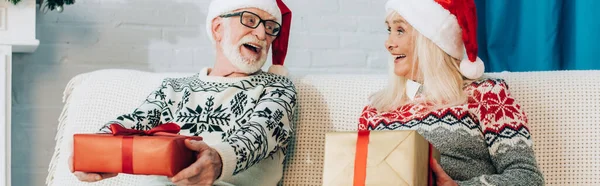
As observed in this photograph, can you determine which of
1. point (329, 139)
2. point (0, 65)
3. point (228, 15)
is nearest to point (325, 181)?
point (329, 139)

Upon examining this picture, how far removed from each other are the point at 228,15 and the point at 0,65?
77cm

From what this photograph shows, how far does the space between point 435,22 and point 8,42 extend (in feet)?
4.03

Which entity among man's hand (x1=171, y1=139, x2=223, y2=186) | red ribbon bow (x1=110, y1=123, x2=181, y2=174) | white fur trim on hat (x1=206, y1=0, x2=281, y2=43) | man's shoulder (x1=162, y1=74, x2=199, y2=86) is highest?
white fur trim on hat (x1=206, y1=0, x2=281, y2=43)

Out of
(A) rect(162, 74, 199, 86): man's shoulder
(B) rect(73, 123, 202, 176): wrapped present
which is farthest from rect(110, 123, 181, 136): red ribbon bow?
(A) rect(162, 74, 199, 86): man's shoulder

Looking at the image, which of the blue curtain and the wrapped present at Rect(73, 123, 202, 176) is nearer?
the wrapped present at Rect(73, 123, 202, 176)

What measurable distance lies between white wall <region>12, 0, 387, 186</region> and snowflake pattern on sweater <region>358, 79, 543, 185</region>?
0.99m

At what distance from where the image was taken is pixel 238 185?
184 centimetres

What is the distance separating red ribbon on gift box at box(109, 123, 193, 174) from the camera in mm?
1575

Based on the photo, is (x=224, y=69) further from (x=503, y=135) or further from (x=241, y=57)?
(x=503, y=135)

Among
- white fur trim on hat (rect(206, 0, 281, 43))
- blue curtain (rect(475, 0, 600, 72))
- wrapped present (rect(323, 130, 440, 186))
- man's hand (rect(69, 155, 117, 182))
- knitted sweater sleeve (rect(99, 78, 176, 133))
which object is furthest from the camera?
blue curtain (rect(475, 0, 600, 72))

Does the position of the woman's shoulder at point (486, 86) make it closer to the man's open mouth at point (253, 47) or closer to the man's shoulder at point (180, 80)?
the man's open mouth at point (253, 47)

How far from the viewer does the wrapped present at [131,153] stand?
5.09 feet

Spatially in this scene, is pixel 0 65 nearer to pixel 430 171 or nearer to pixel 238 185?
pixel 238 185

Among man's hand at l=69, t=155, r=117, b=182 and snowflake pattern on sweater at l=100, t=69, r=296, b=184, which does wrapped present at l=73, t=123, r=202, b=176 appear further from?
snowflake pattern on sweater at l=100, t=69, r=296, b=184
